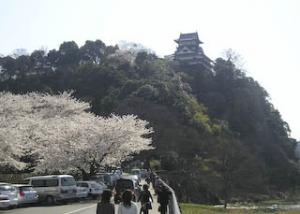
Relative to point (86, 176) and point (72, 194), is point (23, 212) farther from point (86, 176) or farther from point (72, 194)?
point (86, 176)

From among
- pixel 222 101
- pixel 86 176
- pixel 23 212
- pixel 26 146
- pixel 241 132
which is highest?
pixel 222 101

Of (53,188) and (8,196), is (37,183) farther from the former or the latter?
(8,196)

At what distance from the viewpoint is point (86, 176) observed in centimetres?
4147

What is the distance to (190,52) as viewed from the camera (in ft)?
395

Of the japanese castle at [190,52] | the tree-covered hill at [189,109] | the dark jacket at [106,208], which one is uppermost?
the japanese castle at [190,52]

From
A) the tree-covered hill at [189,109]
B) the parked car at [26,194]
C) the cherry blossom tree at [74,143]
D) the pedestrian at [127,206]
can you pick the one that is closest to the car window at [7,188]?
the parked car at [26,194]

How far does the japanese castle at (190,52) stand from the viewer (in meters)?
116

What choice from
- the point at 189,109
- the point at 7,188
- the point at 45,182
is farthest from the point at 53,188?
the point at 189,109

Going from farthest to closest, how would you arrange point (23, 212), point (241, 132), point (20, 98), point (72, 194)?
point (241, 132) → point (20, 98) → point (72, 194) → point (23, 212)

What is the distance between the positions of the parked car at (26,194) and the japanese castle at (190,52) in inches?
3538

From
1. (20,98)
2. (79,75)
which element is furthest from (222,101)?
(20,98)

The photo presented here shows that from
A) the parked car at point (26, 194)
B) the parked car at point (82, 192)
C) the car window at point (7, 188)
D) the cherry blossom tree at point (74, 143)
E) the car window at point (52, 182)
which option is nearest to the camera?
the car window at point (7, 188)

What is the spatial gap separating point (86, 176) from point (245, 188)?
39084 mm

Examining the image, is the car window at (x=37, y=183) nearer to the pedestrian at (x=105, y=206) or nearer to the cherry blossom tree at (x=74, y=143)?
the cherry blossom tree at (x=74, y=143)
